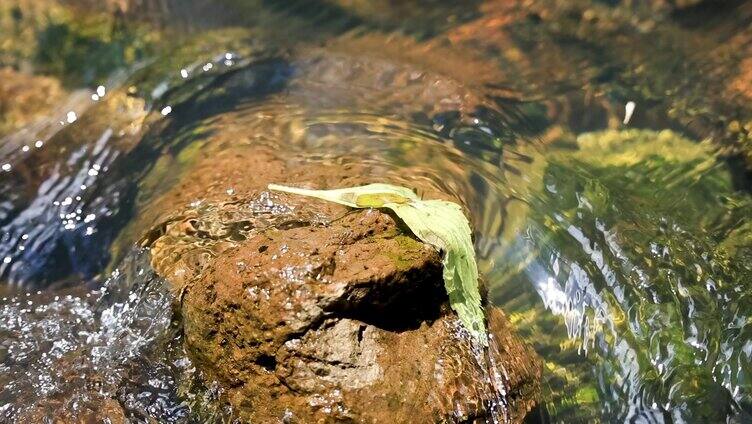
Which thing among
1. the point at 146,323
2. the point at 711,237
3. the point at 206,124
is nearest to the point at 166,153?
the point at 206,124

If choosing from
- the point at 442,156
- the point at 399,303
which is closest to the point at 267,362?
the point at 399,303

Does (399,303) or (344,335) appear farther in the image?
(399,303)

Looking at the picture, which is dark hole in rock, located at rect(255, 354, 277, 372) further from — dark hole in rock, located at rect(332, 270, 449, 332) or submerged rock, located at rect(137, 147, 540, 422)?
dark hole in rock, located at rect(332, 270, 449, 332)

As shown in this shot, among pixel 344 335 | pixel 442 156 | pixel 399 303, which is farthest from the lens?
pixel 442 156

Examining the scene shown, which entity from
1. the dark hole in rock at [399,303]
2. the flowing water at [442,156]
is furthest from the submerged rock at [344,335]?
the flowing water at [442,156]

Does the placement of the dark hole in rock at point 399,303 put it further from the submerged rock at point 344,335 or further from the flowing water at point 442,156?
the flowing water at point 442,156

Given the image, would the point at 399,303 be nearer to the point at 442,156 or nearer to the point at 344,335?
the point at 344,335

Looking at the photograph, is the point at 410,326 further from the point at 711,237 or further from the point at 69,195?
the point at 69,195
